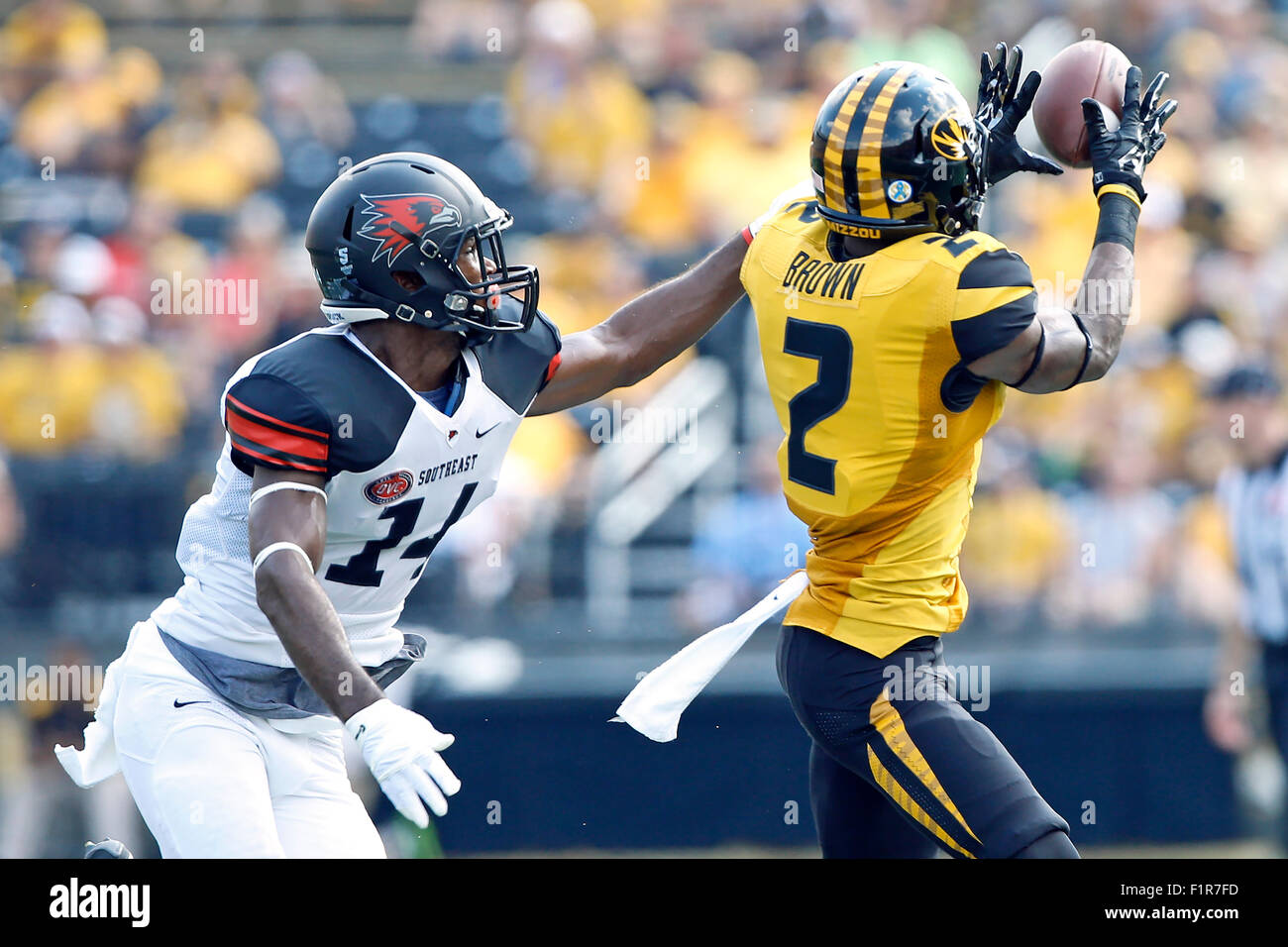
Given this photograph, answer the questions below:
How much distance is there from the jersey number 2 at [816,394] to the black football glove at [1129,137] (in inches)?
28.8

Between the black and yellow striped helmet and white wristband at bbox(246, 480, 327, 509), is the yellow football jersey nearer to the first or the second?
the black and yellow striped helmet

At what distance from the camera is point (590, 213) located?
27.3 ft

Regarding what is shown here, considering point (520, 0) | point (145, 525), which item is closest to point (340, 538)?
point (145, 525)

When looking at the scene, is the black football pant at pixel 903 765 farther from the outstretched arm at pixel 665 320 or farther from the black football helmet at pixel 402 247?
the black football helmet at pixel 402 247

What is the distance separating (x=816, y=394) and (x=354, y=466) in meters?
1.04

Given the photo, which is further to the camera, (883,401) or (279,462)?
(883,401)

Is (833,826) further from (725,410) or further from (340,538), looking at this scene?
(725,410)

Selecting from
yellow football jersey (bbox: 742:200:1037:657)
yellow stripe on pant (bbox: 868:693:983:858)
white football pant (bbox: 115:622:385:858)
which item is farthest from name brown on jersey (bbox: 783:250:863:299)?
white football pant (bbox: 115:622:385:858)

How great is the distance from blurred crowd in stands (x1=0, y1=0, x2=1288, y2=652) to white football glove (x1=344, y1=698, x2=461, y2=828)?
4.03 m

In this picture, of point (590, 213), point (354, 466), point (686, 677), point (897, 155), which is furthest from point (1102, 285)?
point (590, 213)

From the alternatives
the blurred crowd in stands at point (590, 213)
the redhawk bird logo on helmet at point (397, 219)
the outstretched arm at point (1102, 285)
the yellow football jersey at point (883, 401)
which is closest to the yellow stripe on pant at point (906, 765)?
the yellow football jersey at point (883, 401)

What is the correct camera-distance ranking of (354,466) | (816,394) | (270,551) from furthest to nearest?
(816,394) → (354,466) → (270,551)

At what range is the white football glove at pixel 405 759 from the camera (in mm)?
2977

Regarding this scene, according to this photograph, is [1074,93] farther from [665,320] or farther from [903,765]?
[903,765]
